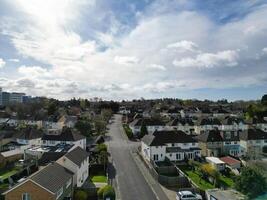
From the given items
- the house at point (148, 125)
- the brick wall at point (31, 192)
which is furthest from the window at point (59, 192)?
the house at point (148, 125)

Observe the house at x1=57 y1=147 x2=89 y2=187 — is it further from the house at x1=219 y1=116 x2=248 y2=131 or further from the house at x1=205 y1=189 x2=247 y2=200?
the house at x1=219 y1=116 x2=248 y2=131

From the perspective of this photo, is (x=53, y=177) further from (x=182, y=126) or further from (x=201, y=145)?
(x=182, y=126)

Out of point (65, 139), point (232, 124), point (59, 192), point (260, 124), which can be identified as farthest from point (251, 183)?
point (260, 124)

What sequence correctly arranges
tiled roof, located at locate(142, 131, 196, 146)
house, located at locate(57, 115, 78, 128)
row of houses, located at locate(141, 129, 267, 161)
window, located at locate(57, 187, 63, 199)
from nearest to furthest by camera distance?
window, located at locate(57, 187, 63, 199)
row of houses, located at locate(141, 129, 267, 161)
tiled roof, located at locate(142, 131, 196, 146)
house, located at locate(57, 115, 78, 128)

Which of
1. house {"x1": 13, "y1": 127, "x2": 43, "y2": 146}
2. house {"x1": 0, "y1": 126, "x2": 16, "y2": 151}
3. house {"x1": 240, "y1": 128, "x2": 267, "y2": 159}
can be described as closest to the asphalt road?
house {"x1": 13, "y1": 127, "x2": 43, "y2": 146}

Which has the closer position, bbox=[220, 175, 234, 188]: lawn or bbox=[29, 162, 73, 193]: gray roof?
bbox=[29, 162, 73, 193]: gray roof

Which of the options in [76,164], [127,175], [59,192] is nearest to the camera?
[59,192]

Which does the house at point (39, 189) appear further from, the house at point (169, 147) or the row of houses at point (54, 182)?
the house at point (169, 147)
